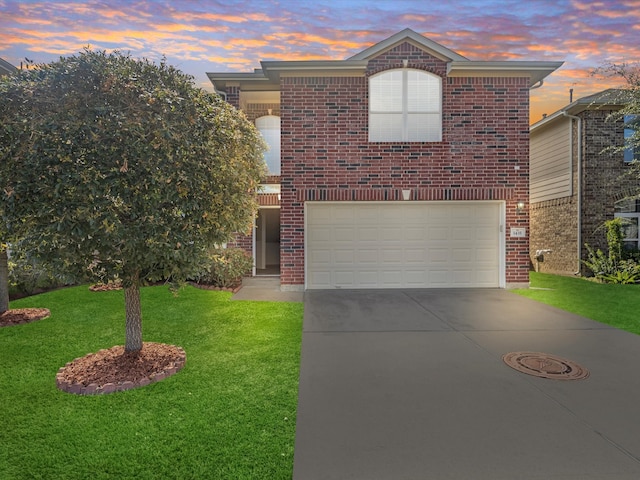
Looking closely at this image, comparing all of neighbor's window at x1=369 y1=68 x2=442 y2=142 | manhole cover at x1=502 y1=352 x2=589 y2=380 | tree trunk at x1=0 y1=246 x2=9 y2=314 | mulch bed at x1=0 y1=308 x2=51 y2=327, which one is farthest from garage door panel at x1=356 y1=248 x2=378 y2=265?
tree trunk at x1=0 y1=246 x2=9 y2=314

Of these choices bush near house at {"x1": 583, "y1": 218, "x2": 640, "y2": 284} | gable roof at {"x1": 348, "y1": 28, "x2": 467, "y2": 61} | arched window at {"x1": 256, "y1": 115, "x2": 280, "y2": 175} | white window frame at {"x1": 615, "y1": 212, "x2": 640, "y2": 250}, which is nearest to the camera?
gable roof at {"x1": 348, "y1": 28, "x2": 467, "y2": 61}

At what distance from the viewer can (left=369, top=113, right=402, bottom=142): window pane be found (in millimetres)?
9922

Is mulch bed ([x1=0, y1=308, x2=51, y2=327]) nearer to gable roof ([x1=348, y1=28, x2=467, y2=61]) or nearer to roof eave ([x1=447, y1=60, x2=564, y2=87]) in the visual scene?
gable roof ([x1=348, y1=28, x2=467, y2=61])

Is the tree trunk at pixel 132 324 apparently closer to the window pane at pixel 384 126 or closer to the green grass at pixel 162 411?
the green grass at pixel 162 411

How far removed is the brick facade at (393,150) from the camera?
980 centimetres

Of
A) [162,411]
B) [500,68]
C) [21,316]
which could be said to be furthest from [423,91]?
[21,316]

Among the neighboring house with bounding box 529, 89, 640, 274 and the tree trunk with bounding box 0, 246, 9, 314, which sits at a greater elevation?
the neighboring house with bounding box 529, 89, 640, 274

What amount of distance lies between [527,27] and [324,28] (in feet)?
20.8

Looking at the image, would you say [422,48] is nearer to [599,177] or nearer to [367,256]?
[367,256]

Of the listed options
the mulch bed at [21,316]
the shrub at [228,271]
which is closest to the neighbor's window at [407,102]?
the shrub at [228,271]

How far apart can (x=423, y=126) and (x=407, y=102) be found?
795 millimetres

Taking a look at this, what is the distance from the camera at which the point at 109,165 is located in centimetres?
359

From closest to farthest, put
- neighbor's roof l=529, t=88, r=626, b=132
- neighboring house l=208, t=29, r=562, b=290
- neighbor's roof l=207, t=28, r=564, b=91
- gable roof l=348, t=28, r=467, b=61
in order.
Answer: neighbor's roof l=207, t=28, r=564, b=91, gable roof l=348, t=28, r=467, b=61, neighboring house l=208, t=29, r=562, b=290, neighbor's roof l=529, t=88, r=626, b=132

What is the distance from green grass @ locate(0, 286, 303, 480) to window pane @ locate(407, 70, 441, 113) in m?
7.08
